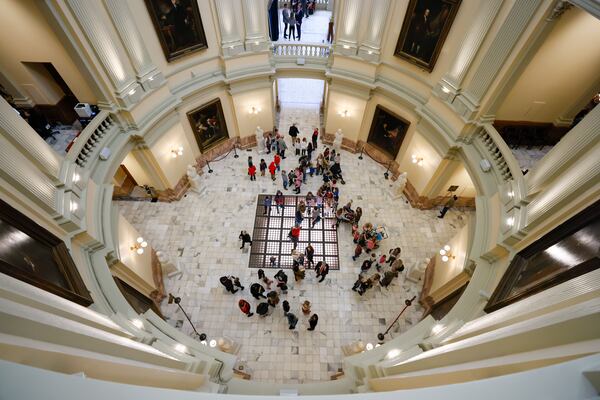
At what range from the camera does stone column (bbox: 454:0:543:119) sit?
750cm

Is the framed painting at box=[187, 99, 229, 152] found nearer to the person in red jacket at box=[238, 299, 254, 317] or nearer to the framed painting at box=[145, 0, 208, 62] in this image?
the framed painting at box=[145, 0, 208, 62]

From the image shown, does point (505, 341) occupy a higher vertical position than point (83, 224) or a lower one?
lower

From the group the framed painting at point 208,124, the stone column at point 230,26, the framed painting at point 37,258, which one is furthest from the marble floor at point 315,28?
the framed painting at point 37,258

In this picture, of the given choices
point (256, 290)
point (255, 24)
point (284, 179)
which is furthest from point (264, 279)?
point (255, 24)

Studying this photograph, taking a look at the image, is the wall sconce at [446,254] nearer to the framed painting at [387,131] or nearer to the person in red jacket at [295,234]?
the person in red jacket at [295,234]

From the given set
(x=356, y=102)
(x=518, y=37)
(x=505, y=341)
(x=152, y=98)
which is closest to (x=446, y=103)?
(x=518, y=37)

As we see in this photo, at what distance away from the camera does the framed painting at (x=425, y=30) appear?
31.4ft

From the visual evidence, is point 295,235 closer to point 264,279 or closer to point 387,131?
point 264,279

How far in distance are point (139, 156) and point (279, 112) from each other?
27.7 ft

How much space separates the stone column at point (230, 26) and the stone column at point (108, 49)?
400cm

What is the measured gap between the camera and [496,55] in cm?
841

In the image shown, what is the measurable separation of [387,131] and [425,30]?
4253 millimetres

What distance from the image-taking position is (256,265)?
11281 millimetres

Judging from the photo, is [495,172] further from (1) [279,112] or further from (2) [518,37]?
(1) [279,112]
